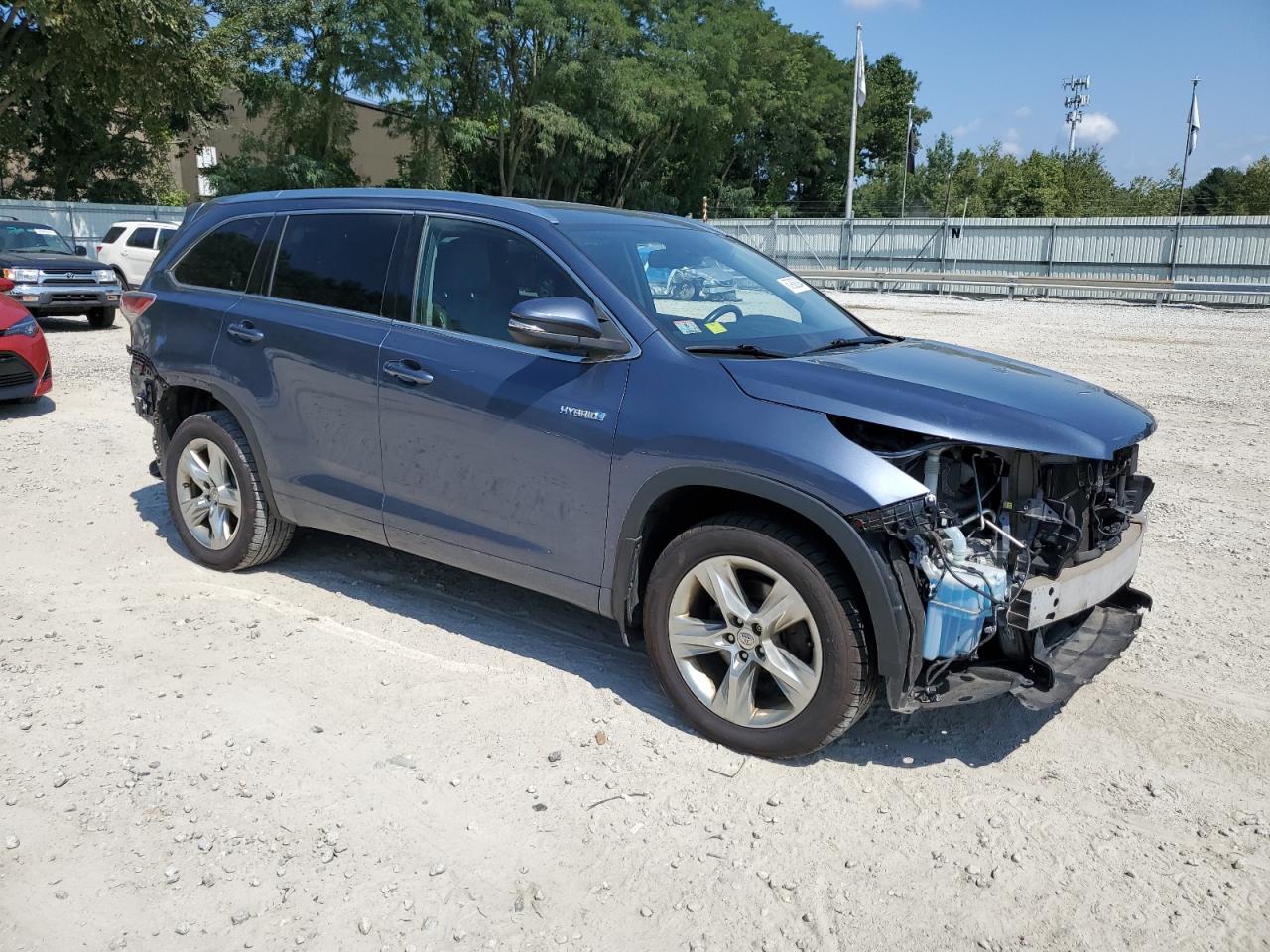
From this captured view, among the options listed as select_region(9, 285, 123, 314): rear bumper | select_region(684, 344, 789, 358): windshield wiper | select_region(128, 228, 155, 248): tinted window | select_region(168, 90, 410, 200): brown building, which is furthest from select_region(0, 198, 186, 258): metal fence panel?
select_region(684, 344, 789, 358): windshield wiper

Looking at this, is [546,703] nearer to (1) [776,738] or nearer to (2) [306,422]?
(1) [776,738]

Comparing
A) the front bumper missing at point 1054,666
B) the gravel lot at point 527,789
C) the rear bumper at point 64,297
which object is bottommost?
the gravel lot at point 527,789

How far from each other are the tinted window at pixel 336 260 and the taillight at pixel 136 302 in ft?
3.28

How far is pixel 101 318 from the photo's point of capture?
663 inches

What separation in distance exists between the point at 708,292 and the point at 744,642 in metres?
1.55

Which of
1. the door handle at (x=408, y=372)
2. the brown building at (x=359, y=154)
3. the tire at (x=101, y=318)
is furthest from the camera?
the brown building at (x=359, y=154)

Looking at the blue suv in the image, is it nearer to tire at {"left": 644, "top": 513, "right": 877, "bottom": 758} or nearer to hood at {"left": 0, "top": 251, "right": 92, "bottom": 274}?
tire at {"left": 644, "top": 513, "right": 877, "bottom": 758}

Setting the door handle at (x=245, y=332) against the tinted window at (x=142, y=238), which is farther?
the tinted window at (x=142, y=238)

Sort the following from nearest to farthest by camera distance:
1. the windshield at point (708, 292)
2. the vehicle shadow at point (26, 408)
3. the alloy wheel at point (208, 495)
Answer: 1. the windshield at point (708, 292)
2. the alloy wheel at point (208, 495)
3. the vehicle shadow at point (26, 408)

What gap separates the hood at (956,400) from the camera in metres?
3.20

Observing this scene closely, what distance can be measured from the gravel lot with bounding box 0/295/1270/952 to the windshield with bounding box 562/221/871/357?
1.51 meters

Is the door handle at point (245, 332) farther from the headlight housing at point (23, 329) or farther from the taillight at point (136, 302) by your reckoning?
the headlight housing at point (23, 329)

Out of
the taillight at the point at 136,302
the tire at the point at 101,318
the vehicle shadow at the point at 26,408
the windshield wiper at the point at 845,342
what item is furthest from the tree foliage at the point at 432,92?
the windshield wiper at the point at 845,342

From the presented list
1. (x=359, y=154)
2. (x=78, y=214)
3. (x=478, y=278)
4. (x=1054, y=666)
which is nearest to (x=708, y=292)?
(x=478, y=278)
